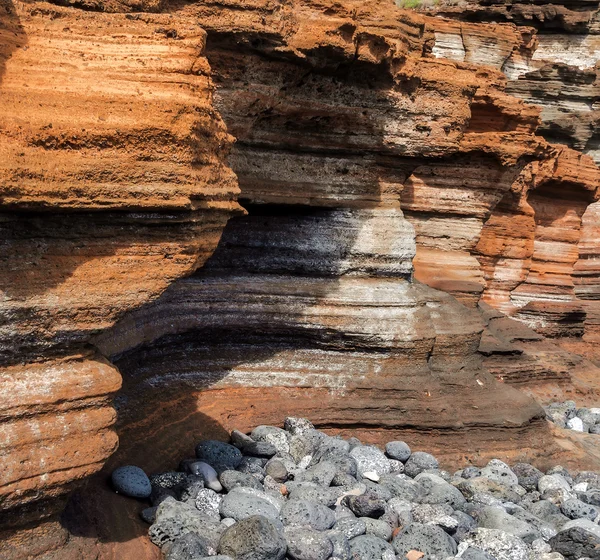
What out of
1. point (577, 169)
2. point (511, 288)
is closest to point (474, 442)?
point (511, 288)

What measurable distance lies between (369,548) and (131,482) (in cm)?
150


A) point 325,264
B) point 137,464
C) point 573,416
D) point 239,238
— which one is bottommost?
point 573,416

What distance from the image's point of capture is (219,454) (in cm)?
549

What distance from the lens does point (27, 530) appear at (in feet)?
12.3

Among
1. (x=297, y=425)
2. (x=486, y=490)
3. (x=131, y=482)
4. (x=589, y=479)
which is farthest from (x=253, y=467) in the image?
(x=589, y=479)

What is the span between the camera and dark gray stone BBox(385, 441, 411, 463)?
262 inches

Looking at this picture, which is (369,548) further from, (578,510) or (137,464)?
(578,510)

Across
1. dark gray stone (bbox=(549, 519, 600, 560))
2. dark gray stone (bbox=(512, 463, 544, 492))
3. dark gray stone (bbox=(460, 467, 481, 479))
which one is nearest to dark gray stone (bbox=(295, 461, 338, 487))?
dark gray stone (bbox=(549, 519, 600, 560))

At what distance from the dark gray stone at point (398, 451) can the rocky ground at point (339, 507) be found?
2.3 inches

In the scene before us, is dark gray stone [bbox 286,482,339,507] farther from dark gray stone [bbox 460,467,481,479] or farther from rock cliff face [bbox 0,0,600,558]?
dark gray stone [bbox 460,467,481,479]

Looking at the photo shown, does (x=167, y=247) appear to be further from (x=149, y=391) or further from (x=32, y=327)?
(x=149, y=391)

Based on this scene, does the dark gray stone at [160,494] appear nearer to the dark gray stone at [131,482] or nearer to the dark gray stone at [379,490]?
the dark gray stone at [131,482]

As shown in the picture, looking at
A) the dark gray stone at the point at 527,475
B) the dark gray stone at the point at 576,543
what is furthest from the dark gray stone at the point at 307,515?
the dark gray stone at the point at 527,475

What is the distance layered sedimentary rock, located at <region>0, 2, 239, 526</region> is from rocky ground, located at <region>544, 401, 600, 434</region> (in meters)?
7.01
